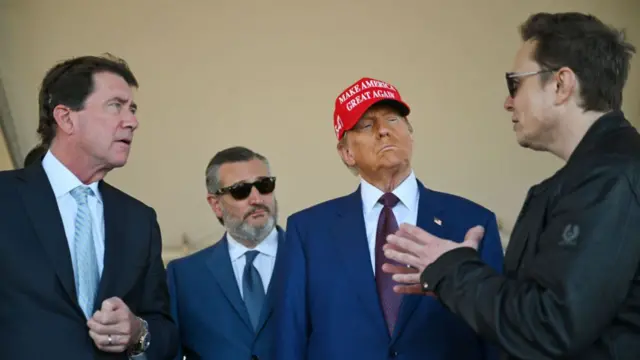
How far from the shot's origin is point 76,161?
2684 mm

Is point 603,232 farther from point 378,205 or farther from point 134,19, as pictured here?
point 134,19

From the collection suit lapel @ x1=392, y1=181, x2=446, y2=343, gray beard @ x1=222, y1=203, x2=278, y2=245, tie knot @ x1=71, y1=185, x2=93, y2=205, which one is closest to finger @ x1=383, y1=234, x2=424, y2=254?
suit lapel @ x1=392, y1=181, x2=446, y2=343

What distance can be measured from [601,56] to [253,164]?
1983 mm

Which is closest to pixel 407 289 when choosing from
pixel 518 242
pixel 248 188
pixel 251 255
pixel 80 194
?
pixel 518 242

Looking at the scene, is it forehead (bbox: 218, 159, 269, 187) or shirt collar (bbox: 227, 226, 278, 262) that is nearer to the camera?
shirt collar (bbox: 227, 226, 278, 262)

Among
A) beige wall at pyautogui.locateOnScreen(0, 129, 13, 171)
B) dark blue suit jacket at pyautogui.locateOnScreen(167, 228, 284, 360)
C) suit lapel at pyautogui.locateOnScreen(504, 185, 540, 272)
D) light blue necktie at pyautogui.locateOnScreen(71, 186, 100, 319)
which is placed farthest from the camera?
beige wall at pyautogui.locateOnScreen(0, 129, 13, 171)

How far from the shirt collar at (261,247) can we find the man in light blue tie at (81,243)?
726mm

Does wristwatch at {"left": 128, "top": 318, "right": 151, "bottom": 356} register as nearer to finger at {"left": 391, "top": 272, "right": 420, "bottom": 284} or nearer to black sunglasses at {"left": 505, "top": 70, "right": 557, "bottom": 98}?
finger at {"left": 391, "top": 272, "right": 420, "bottom": 284}

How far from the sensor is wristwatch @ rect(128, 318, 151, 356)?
8.43 ft

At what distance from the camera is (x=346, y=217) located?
2.86 meters

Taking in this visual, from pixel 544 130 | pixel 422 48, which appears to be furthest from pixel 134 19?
pixel 544 130

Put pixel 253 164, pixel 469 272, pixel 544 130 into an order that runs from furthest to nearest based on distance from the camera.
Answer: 1. pixel 253 164
2. pixel 544 130
3. pixel 469 272

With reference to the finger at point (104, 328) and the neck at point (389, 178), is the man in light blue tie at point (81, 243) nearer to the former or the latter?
the finger at point (104, 328)

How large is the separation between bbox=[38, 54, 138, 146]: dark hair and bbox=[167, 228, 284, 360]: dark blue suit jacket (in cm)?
87
